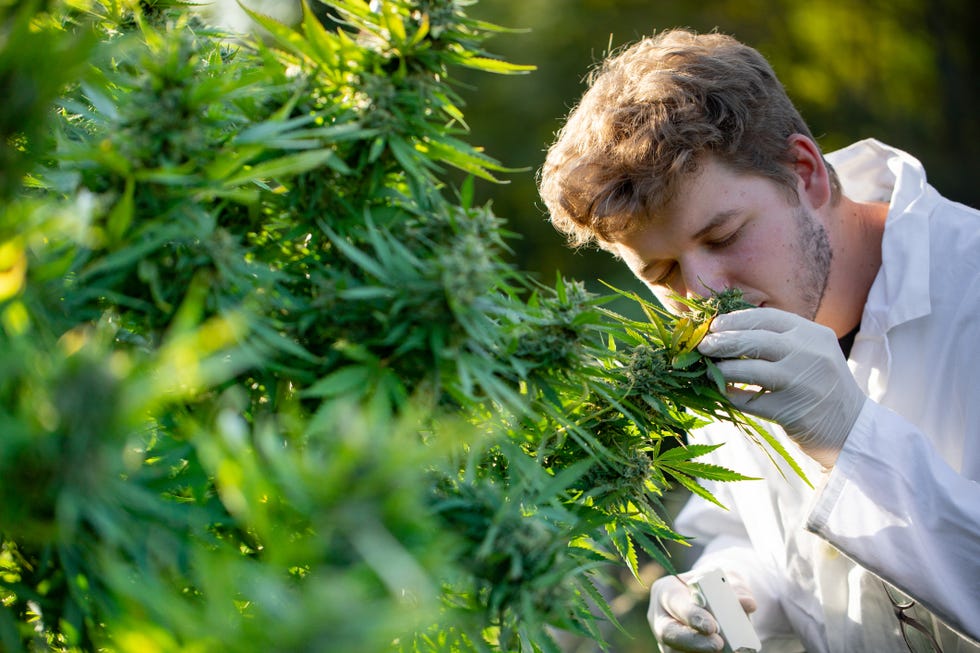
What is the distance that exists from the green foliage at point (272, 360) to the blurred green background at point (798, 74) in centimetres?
437

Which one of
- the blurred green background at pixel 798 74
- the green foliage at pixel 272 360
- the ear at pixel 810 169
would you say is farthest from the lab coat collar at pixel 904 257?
the blurred green background at pixel 798 74

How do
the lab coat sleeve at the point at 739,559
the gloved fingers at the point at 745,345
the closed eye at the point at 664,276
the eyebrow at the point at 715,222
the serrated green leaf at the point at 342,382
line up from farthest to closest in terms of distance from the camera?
the lab coat sleeve at the point at 739,559, the closed eye at the point at 664,276, the eyebrow at the point at 715,222, the gloved fingers at the point at 745,345, the serrated green leaf at the point at 342,382

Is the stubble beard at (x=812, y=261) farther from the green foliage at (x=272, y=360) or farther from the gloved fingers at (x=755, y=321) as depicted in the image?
the green foliage at (x=272, y=360)

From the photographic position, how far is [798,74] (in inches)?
218

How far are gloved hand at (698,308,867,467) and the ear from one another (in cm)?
41

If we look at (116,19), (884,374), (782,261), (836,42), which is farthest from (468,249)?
(836,42)

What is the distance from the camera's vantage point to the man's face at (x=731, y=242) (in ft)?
3.81

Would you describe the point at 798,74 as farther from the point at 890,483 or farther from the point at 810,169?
the point at 890,483

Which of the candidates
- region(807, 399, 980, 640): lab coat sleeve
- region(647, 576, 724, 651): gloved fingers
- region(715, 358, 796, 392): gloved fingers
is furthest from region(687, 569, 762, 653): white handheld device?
region(715, 358, 796, 392): gloved fingers

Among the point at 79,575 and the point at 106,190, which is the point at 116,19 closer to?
the point at 106,190

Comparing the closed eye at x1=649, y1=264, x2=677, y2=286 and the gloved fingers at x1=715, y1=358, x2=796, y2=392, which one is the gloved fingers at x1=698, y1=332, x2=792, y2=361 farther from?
the closed eye at x1=649, y1=264, x2=677, y2=286

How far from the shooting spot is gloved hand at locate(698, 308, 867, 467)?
902 mm

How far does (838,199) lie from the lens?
1.41m

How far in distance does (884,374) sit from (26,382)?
1.28 meters
